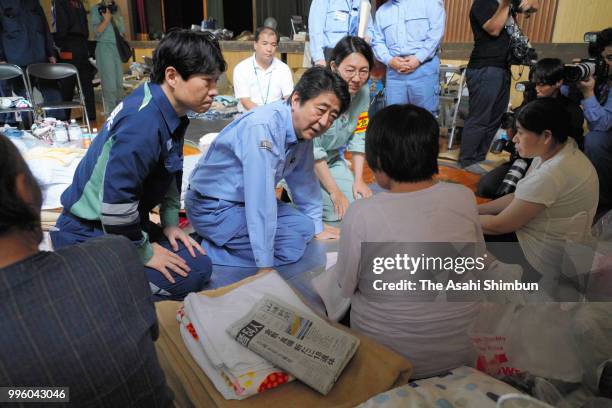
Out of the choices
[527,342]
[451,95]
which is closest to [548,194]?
[527,342]

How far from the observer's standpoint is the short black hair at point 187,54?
1369 mm

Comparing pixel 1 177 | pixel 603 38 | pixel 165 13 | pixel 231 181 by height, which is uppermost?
pixel 165 13

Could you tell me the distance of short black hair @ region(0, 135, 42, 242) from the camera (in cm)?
60

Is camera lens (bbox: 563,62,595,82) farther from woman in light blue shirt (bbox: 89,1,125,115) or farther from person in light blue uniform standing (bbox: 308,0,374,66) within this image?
woman in light blue shirt (bbox: 89,1,125,115)

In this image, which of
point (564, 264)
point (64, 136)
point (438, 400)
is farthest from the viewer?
point (64, 136)

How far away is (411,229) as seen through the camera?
110cm

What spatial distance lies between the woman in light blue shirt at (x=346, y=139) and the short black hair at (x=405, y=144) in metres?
1.11

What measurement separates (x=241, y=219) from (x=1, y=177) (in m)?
1.35

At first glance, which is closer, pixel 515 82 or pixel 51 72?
pixel 51 72

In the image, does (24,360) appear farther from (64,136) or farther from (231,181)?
(64,136)

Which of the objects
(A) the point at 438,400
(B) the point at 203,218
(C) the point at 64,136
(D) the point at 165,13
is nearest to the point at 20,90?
(C) the point at 64,136

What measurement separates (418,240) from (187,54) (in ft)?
2.87

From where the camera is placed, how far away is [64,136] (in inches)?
121

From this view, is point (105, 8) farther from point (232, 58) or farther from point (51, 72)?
→ point (232, 58)
